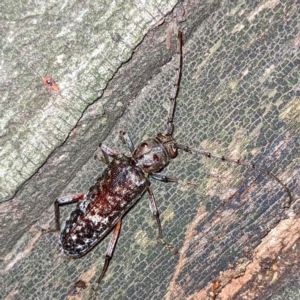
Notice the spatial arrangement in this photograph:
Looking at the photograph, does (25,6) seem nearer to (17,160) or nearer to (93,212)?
(17,160)

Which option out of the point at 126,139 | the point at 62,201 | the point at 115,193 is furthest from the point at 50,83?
the point at 115,193

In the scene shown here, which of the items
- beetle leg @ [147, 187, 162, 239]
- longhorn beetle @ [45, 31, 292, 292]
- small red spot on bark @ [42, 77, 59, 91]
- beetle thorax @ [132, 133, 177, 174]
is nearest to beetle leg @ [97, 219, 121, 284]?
longhorn beetle @ [45, 31, 292, 292]

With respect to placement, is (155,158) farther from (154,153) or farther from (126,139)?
(126,139)

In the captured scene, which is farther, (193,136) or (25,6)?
(193,136)

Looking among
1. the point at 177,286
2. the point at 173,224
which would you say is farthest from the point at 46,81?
the point at 177,286

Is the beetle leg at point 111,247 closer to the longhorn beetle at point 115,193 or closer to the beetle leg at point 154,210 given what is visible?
the longhorn beetle at point 115,193

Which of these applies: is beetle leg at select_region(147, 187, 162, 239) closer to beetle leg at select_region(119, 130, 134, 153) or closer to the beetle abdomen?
the beetle abdomen

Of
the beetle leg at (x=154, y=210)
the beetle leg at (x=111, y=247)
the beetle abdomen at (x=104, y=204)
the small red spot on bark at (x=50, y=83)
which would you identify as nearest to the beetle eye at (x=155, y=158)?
the beetle abdomen at (x=104, y=204)
